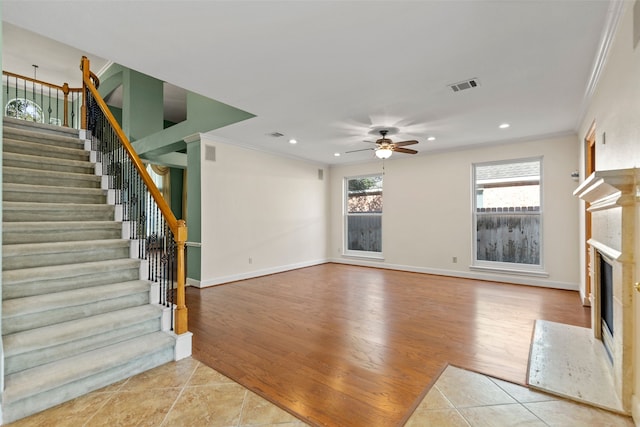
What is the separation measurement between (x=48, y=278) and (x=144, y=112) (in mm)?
5260

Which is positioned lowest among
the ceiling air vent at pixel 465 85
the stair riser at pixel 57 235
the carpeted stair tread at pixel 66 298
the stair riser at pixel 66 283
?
the carpeted stair tread at pixel 66 298

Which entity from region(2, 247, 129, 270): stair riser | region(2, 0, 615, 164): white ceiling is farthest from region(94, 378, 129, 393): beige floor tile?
region(2, 0, 615, 164): white ceiling

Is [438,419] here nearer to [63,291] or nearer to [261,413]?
[261,413]

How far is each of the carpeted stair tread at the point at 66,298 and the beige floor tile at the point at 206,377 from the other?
0.98 m

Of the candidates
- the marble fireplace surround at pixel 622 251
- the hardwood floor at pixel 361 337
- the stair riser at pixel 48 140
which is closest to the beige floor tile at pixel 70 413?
the hardwood floor at pixel 361 337

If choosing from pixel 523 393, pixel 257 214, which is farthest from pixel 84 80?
pixel 523 393

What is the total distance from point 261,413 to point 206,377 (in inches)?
26.2

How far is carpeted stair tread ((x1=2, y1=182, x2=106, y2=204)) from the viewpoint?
306 cm

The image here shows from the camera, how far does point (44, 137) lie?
382 cm

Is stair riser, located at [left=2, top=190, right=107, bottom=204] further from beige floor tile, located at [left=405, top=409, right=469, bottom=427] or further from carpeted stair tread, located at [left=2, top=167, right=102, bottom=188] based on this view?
beige floor tile, located at [left=405, top=409, right=469, bottom=427]

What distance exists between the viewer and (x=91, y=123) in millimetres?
4457

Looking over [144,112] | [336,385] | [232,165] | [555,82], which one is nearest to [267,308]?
[336,385]

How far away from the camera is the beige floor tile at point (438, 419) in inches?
72.2

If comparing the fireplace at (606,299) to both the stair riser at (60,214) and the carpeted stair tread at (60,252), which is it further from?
the stair riser at (60,214)
